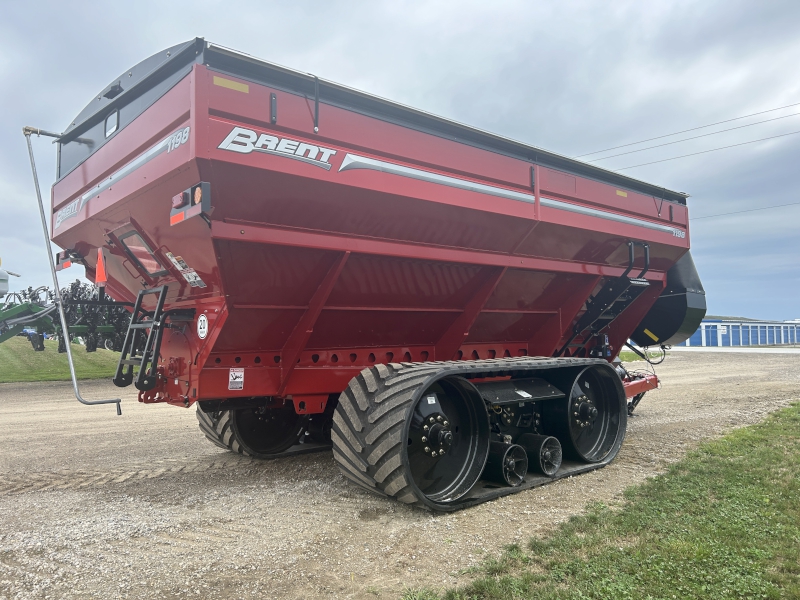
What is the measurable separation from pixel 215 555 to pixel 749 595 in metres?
2.91

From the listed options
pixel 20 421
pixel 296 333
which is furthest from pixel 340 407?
pixel 20 421

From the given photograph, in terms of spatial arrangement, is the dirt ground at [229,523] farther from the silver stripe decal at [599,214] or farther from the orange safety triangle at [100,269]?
the silver stripe decal at [599,214]

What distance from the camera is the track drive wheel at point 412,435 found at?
4.07 meters

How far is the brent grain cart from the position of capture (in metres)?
3.84

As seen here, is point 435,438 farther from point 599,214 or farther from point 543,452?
point 599,214

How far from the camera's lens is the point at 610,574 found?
120 inches

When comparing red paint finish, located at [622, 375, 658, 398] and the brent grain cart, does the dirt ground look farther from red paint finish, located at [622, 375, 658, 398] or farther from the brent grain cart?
red paint finish, located at [622, 375, 658, 398]

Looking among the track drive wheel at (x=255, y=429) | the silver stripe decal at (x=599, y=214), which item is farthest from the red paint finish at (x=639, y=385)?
the track drive wheel at (x=255, y=429)

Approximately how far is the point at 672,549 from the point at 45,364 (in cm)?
1930

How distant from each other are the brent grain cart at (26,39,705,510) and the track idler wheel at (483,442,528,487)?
21 mm

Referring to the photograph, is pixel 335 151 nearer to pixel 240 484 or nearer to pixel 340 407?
pixel 340 407

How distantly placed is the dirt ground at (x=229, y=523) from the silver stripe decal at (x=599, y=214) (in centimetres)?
258

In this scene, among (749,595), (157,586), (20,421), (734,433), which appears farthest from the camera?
(20,421)

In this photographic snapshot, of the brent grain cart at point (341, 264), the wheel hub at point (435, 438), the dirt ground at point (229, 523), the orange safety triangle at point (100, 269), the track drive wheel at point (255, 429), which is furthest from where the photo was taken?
the track drive wheel at point (255, 429)
